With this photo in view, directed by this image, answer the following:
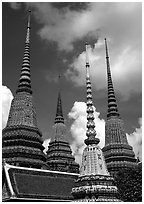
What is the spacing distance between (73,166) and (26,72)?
1028cm

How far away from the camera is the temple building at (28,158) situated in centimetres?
1691

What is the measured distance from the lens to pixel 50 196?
56.0 feet

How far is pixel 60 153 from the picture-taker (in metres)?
27.1

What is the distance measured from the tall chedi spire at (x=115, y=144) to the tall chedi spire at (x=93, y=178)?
1666 centimetres

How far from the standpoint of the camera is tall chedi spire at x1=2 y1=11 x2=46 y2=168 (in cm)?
2062

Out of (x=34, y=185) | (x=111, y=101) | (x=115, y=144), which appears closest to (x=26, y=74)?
(x=111, y=101)

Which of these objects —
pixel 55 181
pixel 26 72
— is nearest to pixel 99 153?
pixel 55 181

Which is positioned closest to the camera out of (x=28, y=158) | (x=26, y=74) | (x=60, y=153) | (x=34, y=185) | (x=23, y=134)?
(x=34, y=185)

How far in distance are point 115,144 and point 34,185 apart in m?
11.1

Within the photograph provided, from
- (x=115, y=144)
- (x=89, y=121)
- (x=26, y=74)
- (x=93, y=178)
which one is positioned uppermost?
(x=26, y=74)

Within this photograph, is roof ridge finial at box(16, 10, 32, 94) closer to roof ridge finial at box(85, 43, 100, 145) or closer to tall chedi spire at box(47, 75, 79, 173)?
tall chedi spire at box(47, 75, 79, 173)

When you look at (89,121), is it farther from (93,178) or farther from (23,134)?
(23,134)

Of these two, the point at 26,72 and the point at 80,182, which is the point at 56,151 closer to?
the point at 26,72

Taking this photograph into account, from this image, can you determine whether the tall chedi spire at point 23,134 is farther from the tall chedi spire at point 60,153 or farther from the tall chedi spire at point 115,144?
the tall chedi spire at point 115,144
